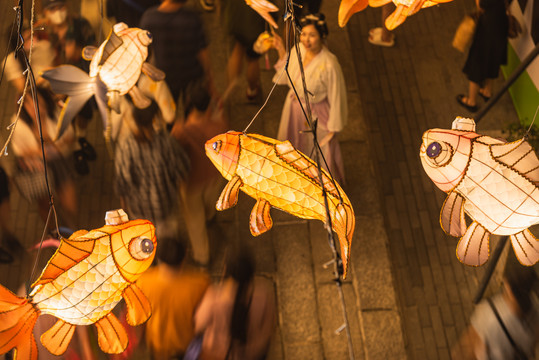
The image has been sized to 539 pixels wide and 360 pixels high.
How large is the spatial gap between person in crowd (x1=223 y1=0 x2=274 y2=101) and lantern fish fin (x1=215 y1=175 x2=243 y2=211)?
9.24 ft

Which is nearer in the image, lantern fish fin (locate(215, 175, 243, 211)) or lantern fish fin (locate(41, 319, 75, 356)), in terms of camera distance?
lantern fish fin (locate(41, 319, 75, 356))

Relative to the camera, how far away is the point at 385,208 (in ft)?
17.5

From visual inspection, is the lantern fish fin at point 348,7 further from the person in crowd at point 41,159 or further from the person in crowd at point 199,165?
the person in crowd at point 41,159

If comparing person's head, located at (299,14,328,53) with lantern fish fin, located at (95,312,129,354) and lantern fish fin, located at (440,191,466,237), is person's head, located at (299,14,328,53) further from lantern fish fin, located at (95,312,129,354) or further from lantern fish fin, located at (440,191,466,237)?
lantern fish fin, located at (95,312,129,354)

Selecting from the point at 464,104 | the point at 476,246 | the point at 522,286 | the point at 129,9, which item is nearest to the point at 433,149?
the point at 476,246

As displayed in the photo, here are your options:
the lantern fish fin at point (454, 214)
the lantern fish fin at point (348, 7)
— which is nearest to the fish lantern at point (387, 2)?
the lantern fish fin at point (348, 7)

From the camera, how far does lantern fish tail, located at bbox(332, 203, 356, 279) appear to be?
251 centimetres

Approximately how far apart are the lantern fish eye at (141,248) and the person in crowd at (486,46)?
4268 mm

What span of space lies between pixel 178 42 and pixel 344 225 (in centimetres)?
284

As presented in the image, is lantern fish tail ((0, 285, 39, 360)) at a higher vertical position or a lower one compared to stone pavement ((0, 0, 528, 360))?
higher

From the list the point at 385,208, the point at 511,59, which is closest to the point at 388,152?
the point at 385,208

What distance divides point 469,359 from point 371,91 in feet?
10.7

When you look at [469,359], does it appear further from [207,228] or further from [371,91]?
[371,91]

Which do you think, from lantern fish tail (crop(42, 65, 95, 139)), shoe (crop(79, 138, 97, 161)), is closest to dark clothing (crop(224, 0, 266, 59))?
shoe (crop(79, 138, 97, 161))
